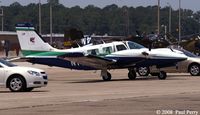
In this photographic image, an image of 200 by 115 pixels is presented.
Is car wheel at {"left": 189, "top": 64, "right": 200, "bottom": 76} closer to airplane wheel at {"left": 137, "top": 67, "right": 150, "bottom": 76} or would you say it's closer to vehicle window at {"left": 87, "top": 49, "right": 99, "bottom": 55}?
airplane wheel at {"left": 137, "top": 67, "right": 150, "bottom": 76}

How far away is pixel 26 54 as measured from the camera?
120 ft

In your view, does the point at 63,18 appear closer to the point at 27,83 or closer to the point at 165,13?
the point at 165,13

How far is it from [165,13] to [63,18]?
27235 millimetres

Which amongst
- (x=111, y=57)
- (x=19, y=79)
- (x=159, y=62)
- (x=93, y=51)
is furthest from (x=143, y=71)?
(x=19, y=79)

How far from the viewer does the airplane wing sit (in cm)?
3378

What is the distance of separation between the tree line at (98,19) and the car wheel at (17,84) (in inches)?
4992

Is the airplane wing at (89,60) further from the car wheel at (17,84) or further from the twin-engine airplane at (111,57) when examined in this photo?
the car wheel at (17,84)

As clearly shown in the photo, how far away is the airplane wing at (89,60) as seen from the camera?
1330 inches

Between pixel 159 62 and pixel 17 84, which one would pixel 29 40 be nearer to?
pixel 159 62

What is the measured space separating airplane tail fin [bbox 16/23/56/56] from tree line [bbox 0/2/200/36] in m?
115

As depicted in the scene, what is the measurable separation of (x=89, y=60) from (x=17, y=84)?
9.65 meters

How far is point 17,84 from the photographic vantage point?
2539 cm

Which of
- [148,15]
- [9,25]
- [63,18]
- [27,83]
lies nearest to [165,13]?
[148,15]

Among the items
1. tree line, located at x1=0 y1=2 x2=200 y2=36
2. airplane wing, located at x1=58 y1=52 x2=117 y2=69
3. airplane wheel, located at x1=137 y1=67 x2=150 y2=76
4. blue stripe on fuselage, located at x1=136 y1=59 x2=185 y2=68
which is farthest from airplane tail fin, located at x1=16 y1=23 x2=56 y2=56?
tree line, located at x1=0 y1=2 x2=200 y2=36
